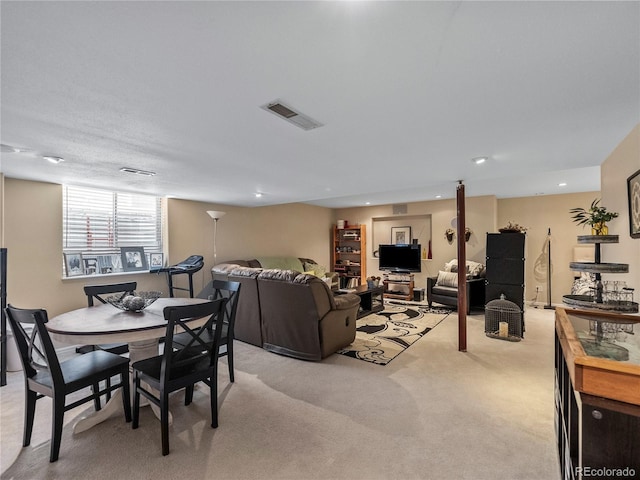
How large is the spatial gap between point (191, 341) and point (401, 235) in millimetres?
6624

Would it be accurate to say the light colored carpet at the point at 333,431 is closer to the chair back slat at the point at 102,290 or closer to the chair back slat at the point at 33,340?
the chair back slat at the point at 33,340

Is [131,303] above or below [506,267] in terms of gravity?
below

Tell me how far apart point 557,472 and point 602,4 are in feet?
7.83

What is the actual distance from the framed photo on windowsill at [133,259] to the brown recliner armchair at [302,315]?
2.27 m

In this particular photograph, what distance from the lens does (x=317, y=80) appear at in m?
1.54

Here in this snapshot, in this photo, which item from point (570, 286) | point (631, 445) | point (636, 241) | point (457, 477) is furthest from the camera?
point (570, 286)

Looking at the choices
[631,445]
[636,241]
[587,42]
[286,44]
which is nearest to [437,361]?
[636,241]

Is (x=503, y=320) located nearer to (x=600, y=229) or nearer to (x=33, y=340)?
(x=600, y=229)

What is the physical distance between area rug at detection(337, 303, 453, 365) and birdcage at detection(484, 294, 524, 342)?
833 mm

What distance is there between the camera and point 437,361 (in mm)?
3521

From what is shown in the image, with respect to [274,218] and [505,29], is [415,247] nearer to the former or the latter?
[274,218]

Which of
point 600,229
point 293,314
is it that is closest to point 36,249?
point 293,314

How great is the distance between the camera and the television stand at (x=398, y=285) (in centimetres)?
739

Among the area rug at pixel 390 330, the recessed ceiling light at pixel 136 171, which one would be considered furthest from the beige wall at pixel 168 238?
the area rug at pixel 390 330
